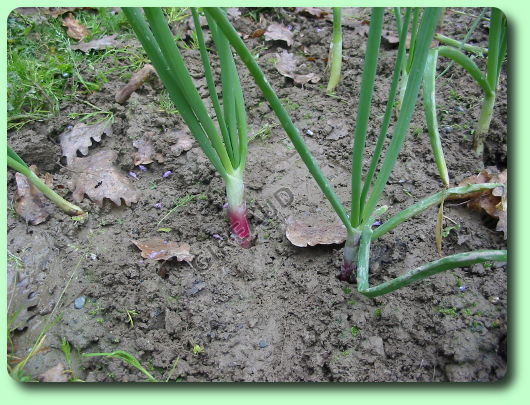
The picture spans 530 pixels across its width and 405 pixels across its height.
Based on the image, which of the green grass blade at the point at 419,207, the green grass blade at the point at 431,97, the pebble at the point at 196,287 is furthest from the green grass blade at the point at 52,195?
the green grass blade at the point at 431,97

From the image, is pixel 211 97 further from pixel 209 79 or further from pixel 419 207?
pixel 419 207

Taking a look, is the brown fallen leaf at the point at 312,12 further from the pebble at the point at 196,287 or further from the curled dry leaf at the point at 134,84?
the pebble at the point at 196,287

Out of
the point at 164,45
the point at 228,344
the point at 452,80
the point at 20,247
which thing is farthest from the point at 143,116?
the point at 452,80

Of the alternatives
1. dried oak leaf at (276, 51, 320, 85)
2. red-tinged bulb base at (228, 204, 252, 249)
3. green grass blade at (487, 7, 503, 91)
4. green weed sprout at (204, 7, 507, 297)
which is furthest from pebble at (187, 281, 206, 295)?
green grass blade at (487, 7, 503, 91)

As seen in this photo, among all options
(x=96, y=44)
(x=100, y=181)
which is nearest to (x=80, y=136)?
(x=100, y=181)

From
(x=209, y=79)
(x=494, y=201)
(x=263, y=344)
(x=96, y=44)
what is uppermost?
(x=209, y=79)
